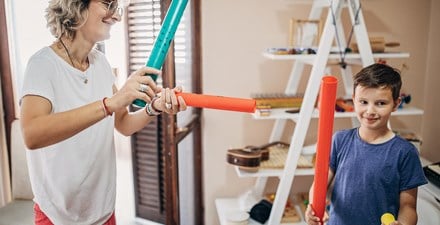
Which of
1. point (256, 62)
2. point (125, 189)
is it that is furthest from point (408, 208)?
point (125, 189)

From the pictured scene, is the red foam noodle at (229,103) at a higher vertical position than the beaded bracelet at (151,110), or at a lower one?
higher

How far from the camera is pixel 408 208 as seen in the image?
1202mm

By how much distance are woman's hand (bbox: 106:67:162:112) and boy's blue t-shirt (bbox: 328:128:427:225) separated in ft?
2.42

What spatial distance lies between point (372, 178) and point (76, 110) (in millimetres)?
931

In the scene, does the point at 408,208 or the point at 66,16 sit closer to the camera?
the point at 66,16

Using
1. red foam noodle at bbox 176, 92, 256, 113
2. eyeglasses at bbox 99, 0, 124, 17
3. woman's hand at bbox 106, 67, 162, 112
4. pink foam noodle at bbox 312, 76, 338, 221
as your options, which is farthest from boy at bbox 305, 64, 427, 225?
eyeglasses at bbox 99, 0, 124, 17

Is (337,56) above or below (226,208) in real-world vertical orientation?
above

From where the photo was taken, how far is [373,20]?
7.70 ft

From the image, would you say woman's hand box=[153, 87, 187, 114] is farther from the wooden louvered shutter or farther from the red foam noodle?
the wooden louvered shutter

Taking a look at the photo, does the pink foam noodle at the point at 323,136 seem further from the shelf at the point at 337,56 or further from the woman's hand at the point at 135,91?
the shelf at the point at 337,56

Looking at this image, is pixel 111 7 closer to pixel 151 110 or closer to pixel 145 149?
pixel 151 110

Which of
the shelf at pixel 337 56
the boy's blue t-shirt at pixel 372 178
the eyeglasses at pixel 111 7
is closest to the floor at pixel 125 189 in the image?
the shelf at pixel 337 56

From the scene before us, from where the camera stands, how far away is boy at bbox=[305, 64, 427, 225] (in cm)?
121

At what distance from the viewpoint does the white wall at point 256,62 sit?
227 centimetres
